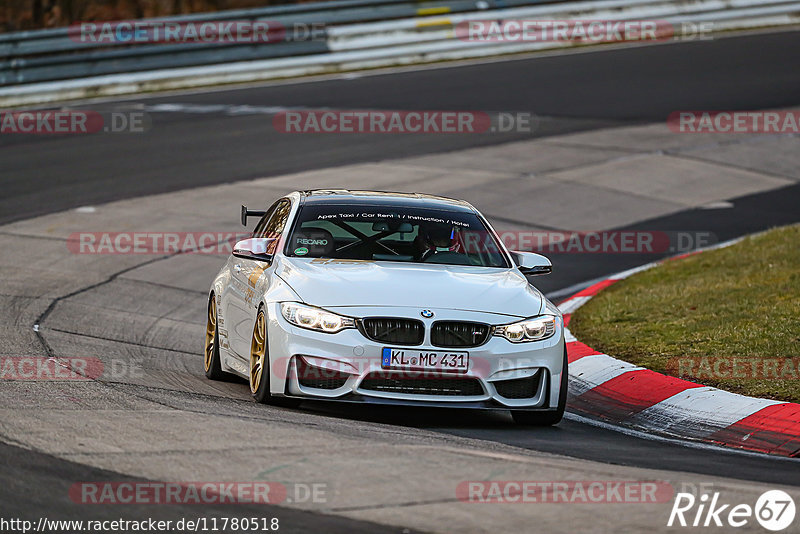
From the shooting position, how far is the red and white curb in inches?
305

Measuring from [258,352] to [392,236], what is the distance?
1.43m

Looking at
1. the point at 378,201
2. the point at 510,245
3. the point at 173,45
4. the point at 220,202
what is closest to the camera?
the point at 378,201

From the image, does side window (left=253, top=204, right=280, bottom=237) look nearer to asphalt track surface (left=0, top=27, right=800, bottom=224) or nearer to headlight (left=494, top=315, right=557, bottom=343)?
headlight (left=494, top=315, right=557, bottom=343)

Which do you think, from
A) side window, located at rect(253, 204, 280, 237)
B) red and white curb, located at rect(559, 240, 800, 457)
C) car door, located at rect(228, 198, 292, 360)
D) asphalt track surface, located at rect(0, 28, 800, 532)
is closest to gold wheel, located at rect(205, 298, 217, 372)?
car door, located at rect(228, 198, 292, 360)

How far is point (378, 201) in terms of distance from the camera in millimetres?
9406

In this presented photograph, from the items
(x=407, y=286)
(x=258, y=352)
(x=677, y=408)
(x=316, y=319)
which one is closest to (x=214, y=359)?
(x=258, y=352)

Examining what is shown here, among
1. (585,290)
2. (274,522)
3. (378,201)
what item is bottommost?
(585,290)

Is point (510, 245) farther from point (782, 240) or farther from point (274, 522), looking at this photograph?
point (274, 522)

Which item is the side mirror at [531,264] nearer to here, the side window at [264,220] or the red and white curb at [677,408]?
the red and white curb at [677,408]

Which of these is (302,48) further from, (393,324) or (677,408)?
(393,324)

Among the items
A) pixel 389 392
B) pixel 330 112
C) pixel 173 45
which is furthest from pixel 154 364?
pixel 173 45

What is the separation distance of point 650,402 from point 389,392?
2.10 metres

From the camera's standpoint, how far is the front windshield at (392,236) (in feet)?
29.1

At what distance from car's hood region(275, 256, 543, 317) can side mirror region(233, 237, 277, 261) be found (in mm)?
169
